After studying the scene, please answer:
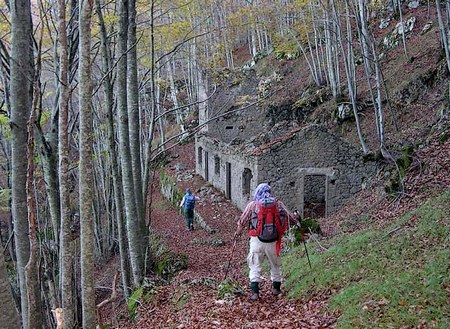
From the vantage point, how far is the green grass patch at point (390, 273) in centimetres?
473

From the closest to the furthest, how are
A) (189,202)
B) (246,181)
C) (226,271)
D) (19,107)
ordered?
(19,107) → (226,271) → (189,202) → (246,181)

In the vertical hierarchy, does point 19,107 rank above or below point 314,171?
above

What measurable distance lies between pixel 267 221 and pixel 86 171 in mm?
2795

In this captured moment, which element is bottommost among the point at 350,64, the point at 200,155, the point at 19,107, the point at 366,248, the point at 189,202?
the point at 189,202

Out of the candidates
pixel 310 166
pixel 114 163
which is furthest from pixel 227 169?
pixel 114 163

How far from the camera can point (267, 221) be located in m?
6.62

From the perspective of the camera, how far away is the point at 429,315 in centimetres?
453

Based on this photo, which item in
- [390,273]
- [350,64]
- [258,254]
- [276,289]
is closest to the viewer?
[390,273]

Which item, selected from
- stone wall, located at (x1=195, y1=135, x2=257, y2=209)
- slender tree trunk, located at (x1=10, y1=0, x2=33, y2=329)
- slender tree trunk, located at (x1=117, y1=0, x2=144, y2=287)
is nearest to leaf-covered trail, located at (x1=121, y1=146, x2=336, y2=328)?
slender tree trunk, located at (x1=117, y1=0, x2=144, y2=287)

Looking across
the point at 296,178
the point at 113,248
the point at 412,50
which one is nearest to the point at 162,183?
the point at 113,248

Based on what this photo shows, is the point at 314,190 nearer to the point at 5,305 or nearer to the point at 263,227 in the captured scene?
the point at 263,227

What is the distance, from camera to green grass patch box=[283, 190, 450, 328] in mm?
4727

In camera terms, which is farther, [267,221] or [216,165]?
[216,165]

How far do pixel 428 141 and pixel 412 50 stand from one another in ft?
36.7
